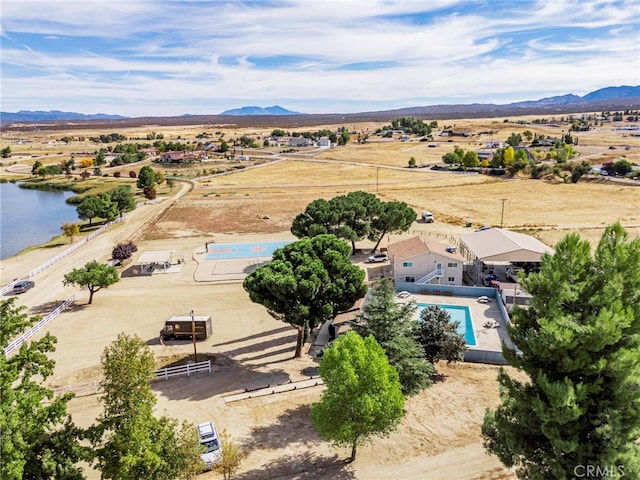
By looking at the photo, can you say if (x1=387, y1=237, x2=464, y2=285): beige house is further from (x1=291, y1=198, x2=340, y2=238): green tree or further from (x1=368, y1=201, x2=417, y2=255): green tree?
(x1=291, y1=198, x2=340, y2=238): green tree

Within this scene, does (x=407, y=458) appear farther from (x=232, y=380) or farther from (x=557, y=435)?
(x=232, y=380)

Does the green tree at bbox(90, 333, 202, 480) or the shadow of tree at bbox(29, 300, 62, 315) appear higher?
the green tree at bbox(90, 333, 202, 480)

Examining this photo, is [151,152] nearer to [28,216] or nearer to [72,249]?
[28,216]

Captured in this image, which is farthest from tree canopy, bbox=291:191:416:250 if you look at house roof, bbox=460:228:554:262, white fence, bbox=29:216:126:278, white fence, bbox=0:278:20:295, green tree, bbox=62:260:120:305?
white fence, bbox=0:278:20:295

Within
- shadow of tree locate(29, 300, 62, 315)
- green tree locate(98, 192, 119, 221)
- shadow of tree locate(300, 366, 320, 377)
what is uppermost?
green tree locate(98, 192, 119, 221)

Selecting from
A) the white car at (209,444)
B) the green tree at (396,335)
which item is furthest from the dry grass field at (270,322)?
the green tree at (396,335)

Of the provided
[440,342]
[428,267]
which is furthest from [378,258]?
[440,342]

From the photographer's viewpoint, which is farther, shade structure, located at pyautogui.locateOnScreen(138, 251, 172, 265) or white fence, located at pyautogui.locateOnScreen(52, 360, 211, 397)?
shade structure, located at pyautogui.locateOnScreen(138, 251, 172, 265)

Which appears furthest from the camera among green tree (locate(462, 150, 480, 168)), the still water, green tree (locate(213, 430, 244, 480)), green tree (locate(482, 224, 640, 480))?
green tree (locate(462, 150, 480, 168))
